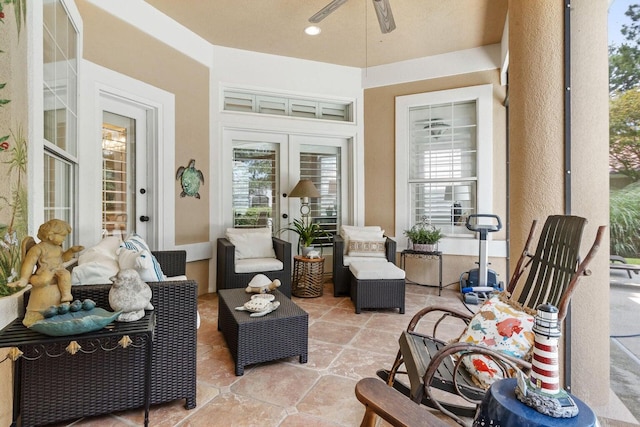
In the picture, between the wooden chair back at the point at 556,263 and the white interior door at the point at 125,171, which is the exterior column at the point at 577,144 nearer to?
the wooden chair back at the point at 556,263

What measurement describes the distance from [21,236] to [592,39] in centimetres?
310

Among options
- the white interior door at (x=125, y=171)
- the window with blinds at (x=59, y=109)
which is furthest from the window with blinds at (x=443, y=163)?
the window with blinds at (x=59, y=109)

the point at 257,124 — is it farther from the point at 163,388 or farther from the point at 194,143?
the point at 163,388

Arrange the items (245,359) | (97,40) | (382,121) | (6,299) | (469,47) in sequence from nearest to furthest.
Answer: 1. (6,299)
2. (245,359)
3. (97,40)
4. (469,47)
5. (382,121)

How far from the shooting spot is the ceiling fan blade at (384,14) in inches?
106

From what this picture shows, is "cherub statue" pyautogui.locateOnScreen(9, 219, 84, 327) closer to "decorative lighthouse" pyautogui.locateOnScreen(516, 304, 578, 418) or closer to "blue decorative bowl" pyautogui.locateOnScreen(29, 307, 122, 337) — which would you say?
"blue decorative bowl" pyautogui.locateOnScreen(29, 307, 122, 337)

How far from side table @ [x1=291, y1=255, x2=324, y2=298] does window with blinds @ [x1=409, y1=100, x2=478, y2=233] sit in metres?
1.65

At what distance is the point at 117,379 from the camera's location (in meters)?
1.71

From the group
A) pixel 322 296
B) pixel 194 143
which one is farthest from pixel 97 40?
pixel 322 296

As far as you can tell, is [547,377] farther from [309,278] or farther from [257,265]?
[309,278]

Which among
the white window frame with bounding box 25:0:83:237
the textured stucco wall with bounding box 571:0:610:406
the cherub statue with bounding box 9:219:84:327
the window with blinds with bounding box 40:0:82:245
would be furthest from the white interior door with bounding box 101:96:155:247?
the textured stucco wall with bounding box 571:0:610:406

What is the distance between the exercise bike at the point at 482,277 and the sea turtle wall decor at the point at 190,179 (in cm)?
328

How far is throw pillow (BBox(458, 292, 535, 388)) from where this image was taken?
4.73 ft

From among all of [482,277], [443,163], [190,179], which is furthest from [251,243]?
[443,163]
